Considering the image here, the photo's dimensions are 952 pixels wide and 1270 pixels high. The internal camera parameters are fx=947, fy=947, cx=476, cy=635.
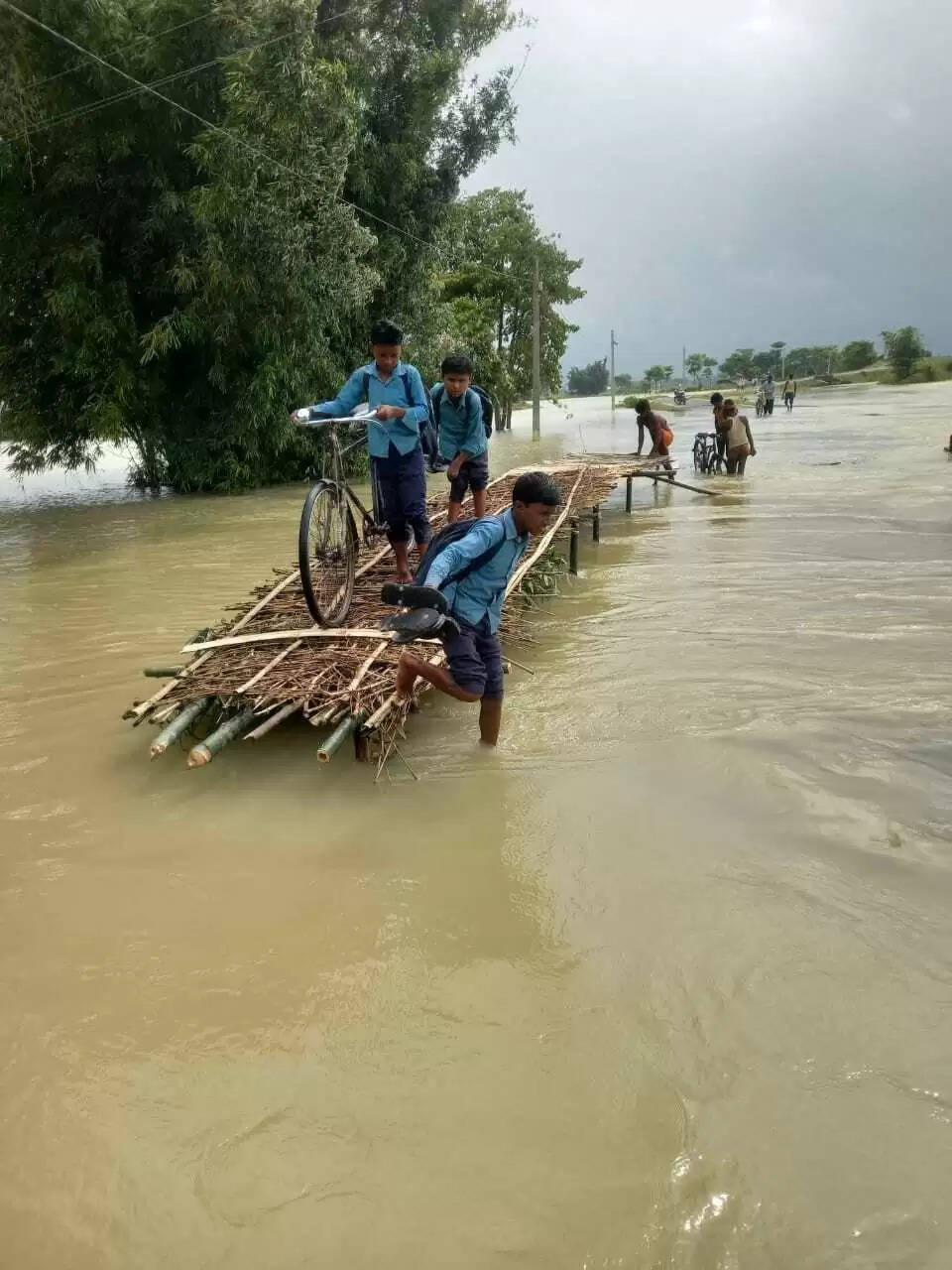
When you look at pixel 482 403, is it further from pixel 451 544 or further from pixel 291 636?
pixel 451 544

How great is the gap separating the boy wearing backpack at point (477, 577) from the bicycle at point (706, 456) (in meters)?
14.8

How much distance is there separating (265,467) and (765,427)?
23746 millimetres

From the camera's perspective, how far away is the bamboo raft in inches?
170

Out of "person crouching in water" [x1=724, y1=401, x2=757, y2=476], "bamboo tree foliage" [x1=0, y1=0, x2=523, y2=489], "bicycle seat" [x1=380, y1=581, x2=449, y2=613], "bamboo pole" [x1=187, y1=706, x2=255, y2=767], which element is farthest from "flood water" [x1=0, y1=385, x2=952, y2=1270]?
"person crouching in water" [x1=724, y1=401, x2=757, y2=476]

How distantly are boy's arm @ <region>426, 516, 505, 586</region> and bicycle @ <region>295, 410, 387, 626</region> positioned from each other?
48.6 inches

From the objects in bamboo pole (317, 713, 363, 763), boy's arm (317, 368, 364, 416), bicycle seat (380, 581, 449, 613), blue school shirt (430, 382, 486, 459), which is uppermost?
boy's arm (317, 368, 364, 416)

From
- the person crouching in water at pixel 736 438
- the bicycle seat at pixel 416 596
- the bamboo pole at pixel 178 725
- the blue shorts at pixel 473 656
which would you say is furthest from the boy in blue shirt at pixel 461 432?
the person crouching in water at pixel 736 438

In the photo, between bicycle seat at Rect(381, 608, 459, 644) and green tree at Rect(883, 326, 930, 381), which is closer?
bicycle seat at Rect(381, 608, 459, 644)

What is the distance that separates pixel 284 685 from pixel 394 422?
5.98 feet

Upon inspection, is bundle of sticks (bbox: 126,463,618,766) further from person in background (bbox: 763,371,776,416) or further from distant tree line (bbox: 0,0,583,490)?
person in background (bbox: 763,371,776,416)

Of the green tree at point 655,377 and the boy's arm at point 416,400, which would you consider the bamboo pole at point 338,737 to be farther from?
the green tree at point 655,377

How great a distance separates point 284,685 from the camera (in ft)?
14.7

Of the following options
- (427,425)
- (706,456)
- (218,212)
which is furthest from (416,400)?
(706,456)

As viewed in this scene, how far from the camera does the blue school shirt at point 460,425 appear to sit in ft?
19.6
